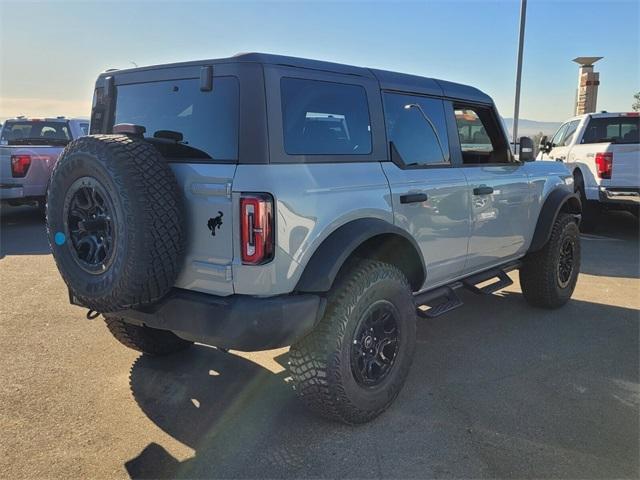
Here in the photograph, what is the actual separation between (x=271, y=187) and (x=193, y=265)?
595 millimetres

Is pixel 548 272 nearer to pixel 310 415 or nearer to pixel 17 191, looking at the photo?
pixel 310 415

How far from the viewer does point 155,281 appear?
102 inches

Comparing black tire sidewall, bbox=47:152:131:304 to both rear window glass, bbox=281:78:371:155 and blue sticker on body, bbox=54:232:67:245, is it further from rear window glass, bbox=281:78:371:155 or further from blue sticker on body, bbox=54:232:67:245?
rear window glass, bbox=281:78:371:155

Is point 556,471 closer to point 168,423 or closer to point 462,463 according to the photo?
point 462,463

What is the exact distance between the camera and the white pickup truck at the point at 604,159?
8.37 m

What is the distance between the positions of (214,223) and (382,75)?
1.58 metres

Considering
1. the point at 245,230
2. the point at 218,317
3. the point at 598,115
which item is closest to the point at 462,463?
the point at 218,317

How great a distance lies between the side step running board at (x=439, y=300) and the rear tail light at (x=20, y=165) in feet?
26.3

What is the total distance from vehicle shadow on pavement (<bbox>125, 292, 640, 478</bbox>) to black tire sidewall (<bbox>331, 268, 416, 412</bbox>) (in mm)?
158

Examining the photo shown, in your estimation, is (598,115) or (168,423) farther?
(598,115)

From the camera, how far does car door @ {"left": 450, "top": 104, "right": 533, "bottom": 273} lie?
4.07m

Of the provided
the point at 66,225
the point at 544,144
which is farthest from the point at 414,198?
the point at 544,144

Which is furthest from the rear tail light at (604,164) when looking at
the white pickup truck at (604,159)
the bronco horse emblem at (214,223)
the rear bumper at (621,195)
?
the bronco horse emblem at (214,223)

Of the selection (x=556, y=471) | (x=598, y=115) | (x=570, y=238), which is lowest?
(x=556, y=471)
